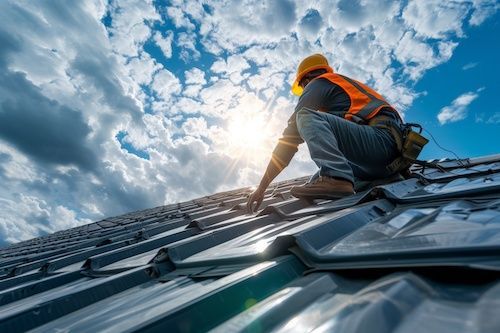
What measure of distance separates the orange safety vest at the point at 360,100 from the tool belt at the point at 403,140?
7 cm

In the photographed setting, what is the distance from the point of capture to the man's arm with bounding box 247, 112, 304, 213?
264cm

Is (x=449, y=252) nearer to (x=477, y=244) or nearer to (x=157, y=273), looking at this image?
(x=477, y=244)

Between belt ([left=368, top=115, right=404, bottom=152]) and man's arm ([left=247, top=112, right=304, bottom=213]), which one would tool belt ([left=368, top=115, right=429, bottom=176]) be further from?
man's arm ([left=247, top=112, right=304, bottom=213])

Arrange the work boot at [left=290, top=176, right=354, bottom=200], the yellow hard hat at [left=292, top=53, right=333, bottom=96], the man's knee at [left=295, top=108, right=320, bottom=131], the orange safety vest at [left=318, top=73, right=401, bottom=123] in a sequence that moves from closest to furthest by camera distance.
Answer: the work boot at [left=290, top=176, right=354, bottom=200]
the man's knee at [left=295, top=108, right=320, bottom=131]
the orange safety vest at [left=318, top=73, right=401, bottom=123]
the yellow hard hat at [left=292, top=53, right=333, bottom=96]

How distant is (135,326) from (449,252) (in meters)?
0.68

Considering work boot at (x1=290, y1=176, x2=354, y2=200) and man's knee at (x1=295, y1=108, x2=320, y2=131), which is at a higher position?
man's knee at (x1=295, y1=108, x2=320, y2=131)

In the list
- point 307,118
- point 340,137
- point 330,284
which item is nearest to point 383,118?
point 340,137

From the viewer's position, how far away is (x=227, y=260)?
3.64 feet

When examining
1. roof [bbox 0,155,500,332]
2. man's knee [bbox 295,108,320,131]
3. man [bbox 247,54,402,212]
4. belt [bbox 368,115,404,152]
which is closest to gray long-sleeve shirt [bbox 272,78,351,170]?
man [bbox 247,54,402,212]

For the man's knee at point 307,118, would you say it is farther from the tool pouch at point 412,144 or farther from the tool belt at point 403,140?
the tool pouch at point 412,144

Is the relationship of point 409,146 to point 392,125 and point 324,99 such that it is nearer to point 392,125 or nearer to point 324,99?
point 392,125

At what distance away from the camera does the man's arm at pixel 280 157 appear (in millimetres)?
2643

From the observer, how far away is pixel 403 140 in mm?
A: 2215

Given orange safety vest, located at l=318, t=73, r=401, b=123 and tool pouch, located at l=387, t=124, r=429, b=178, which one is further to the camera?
orange safety vest, located at l=318, t=73, r=401, b=123
